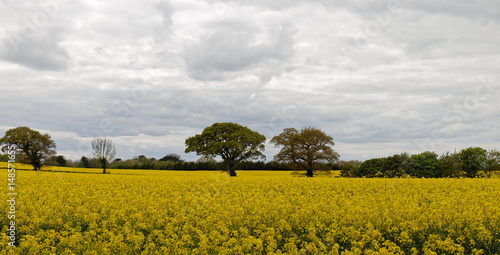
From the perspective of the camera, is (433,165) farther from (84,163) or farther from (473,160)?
(84,163)

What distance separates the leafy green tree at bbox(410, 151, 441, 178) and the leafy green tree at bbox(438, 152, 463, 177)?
21.6 inches

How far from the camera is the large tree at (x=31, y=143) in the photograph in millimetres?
56812

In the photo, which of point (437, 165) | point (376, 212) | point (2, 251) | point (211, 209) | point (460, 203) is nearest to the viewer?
point (2, 251)

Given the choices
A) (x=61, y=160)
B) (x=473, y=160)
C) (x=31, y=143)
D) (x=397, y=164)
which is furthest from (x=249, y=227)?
(x=61, y=160)

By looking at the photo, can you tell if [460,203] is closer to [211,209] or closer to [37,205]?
[211,209]

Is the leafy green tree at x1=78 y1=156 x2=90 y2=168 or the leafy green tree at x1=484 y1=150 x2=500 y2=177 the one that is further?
the leafy green tree at x1=78 y1=156 x2=90 y2=168

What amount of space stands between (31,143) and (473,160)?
61.2m

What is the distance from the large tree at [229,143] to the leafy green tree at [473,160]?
85.0 feet

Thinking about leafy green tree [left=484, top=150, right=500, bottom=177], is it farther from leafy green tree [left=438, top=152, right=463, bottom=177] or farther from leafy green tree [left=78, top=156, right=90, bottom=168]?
leafy green tree [left=78, top=156, right=90, bottom=168]

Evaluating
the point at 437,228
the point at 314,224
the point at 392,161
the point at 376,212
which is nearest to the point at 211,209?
the point at 314,224

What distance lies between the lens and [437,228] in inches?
429

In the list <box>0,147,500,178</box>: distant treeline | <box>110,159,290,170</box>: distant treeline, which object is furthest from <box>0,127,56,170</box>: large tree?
<box>0,147,500,178</box>: distant treeline

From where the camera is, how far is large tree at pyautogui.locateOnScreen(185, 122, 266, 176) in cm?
5291

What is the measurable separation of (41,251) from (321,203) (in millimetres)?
8512
